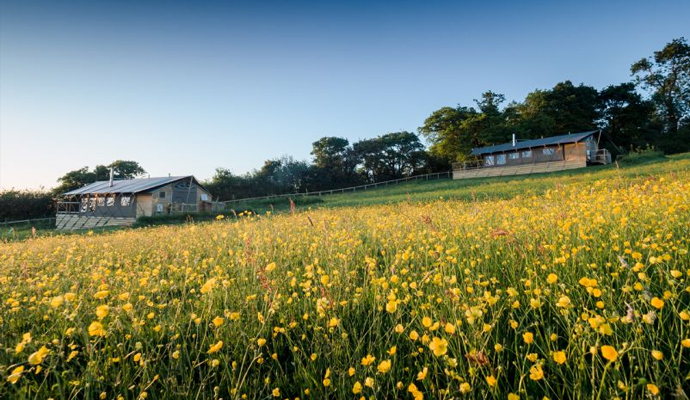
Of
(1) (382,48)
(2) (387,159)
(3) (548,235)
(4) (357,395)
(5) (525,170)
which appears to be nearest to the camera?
(4) (357,395)

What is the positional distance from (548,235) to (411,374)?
2.52 metres

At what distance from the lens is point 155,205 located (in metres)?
29.0

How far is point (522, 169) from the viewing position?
118 feet

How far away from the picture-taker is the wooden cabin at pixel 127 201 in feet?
94.8

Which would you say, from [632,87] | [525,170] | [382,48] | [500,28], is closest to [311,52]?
[382,48]

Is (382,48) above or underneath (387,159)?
above

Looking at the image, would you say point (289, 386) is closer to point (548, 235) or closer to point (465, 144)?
point (548, 235)

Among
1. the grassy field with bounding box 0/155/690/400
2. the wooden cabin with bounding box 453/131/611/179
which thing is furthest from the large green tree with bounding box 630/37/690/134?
the grassy field with bounding box 0/155/690/400

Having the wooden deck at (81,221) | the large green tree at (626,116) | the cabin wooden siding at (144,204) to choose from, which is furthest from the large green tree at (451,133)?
the wooden deck at (81,221)

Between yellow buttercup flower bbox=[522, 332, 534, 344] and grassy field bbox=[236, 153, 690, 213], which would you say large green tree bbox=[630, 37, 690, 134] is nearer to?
grassy field bbox=[236, 153, 690, 213]

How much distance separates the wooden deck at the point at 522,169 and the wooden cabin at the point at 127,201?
3195 cm

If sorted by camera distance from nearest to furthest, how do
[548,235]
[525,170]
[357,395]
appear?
[357,395] → [548,235] → [525,170]

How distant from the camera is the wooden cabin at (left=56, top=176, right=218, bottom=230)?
28891 millimetres

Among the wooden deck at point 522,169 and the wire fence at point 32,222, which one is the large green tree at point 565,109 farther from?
the wire fence at point 32,222
